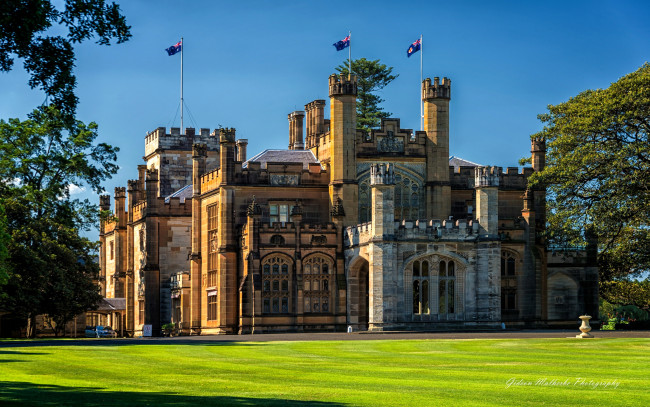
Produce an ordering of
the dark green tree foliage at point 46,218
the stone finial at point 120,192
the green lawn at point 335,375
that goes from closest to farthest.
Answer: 1. the green lawn at point 335,375
2. the dark green tree foliage at point 46,218
3. the stone finial at point 120,192

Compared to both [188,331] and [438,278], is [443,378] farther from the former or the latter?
[188,331]

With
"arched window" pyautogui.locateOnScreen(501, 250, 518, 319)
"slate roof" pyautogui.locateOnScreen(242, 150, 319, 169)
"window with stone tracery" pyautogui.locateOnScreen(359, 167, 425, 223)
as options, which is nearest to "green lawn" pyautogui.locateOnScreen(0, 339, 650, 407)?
"arched window" pyautogui.locateOnScreen(501, 250, 518, 319)

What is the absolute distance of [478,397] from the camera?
67.7 ft

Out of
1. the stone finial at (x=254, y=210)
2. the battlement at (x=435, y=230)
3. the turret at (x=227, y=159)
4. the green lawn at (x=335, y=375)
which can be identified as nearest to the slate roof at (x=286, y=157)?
the turret at (x=227, y=159)

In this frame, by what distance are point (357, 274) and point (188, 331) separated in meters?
13.1

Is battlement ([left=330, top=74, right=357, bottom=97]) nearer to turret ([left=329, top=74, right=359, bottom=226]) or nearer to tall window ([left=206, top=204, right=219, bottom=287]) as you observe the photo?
turret ([left=329, top=74, right=359, bottom=226])

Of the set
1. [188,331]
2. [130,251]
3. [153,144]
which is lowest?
[188,331]

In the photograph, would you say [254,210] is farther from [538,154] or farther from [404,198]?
[538,154]

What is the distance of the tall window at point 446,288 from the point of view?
56.9m

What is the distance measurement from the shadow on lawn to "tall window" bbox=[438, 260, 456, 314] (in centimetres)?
3641

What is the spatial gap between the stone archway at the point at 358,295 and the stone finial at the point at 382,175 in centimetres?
614

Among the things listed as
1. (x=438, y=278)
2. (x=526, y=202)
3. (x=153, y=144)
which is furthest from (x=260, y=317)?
(x=153, y=144)

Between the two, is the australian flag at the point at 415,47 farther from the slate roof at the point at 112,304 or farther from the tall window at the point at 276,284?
the slate roof at the point at 112,304

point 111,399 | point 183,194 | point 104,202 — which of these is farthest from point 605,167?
point 104,202
